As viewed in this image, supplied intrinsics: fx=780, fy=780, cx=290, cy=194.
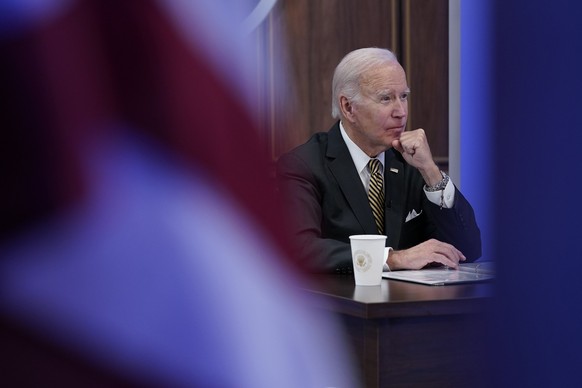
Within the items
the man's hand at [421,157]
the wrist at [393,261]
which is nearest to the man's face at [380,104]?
the man's hand at [421,157]

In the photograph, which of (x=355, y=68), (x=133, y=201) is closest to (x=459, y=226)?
(x=355, y=68)

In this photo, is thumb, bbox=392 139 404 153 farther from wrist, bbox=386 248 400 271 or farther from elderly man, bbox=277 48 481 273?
wrist, bbox=386 248 400 271

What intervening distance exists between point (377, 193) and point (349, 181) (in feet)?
0.28

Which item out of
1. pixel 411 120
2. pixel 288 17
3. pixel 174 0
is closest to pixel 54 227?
pixel 174 0

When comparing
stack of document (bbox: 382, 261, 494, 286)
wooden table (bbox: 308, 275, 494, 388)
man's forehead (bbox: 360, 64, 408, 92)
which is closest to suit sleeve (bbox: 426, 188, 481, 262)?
stack of document (bbox: 382, 261, 494, 286)

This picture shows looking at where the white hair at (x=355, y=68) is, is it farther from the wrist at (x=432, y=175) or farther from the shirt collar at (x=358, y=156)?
the wrist at (x=432, y=175)

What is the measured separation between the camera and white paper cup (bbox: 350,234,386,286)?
1409 mm

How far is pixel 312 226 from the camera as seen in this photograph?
70.1 inches

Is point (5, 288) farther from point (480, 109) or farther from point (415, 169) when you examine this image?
point (415, 169)

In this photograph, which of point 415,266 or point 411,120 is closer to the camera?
point 415,266

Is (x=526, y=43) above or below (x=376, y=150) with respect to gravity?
below

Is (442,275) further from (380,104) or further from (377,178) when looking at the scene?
(380,104)

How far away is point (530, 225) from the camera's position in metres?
0.41

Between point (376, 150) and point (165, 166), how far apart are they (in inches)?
63.5
